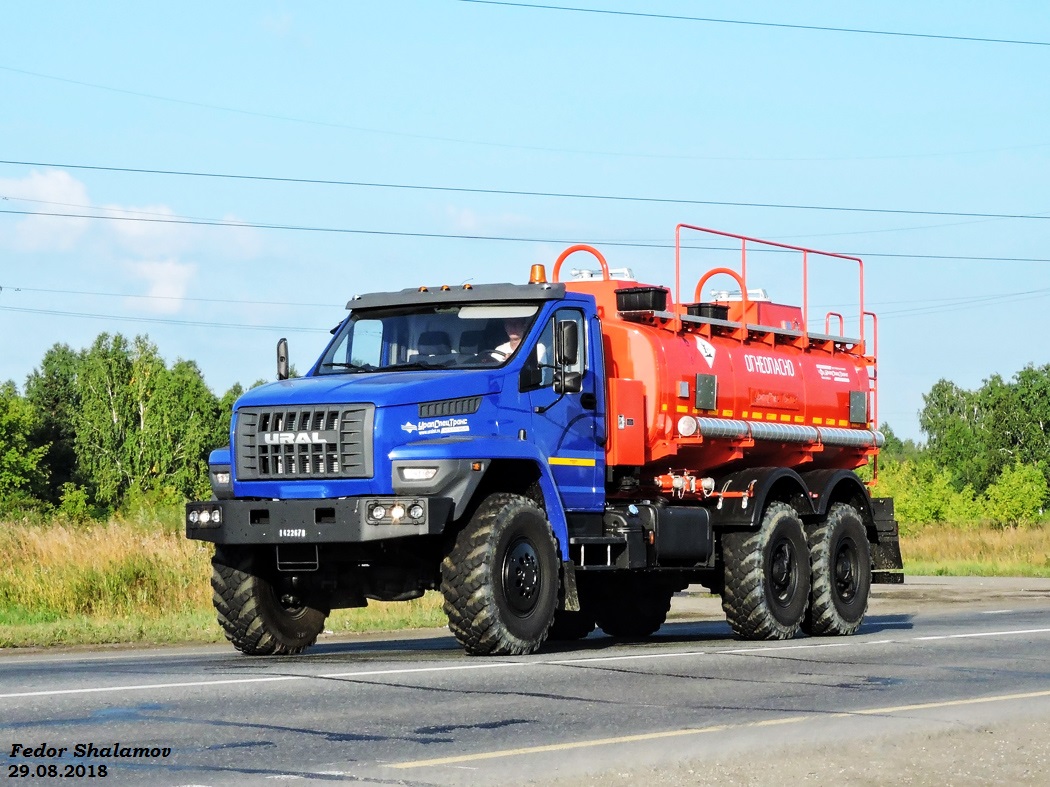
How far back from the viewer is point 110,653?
1684cm

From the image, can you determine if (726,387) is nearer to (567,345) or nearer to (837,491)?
(837,491)

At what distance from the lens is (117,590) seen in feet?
74.2

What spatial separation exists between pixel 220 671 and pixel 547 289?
16.8 feet

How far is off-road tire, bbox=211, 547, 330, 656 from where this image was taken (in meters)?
14.8

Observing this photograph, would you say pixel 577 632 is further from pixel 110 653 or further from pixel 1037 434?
pixel 1037 434

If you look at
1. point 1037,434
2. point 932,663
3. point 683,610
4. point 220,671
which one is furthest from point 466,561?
point 1037,434

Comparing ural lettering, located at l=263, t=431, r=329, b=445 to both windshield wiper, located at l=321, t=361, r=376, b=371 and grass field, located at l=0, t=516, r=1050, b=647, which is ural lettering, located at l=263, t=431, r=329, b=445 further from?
grass field, located at l=0, t=516, r=1050, b=647

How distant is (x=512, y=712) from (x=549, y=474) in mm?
5389

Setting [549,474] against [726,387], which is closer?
[549,474]

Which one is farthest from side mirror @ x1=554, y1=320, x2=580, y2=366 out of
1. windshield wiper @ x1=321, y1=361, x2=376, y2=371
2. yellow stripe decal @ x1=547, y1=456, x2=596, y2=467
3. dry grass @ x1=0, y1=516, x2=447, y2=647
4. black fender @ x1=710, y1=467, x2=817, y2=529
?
dry grass @ x1=0, y1=516, x2=447, y2=647

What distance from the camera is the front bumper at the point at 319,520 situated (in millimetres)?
13414

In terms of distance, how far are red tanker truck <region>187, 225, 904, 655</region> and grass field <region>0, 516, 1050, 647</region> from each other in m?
4.35

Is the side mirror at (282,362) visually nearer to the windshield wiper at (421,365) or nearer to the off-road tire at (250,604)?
the windshield wiper at (421,365)

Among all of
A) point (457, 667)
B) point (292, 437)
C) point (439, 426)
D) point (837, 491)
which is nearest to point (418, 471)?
point (439, 426)
